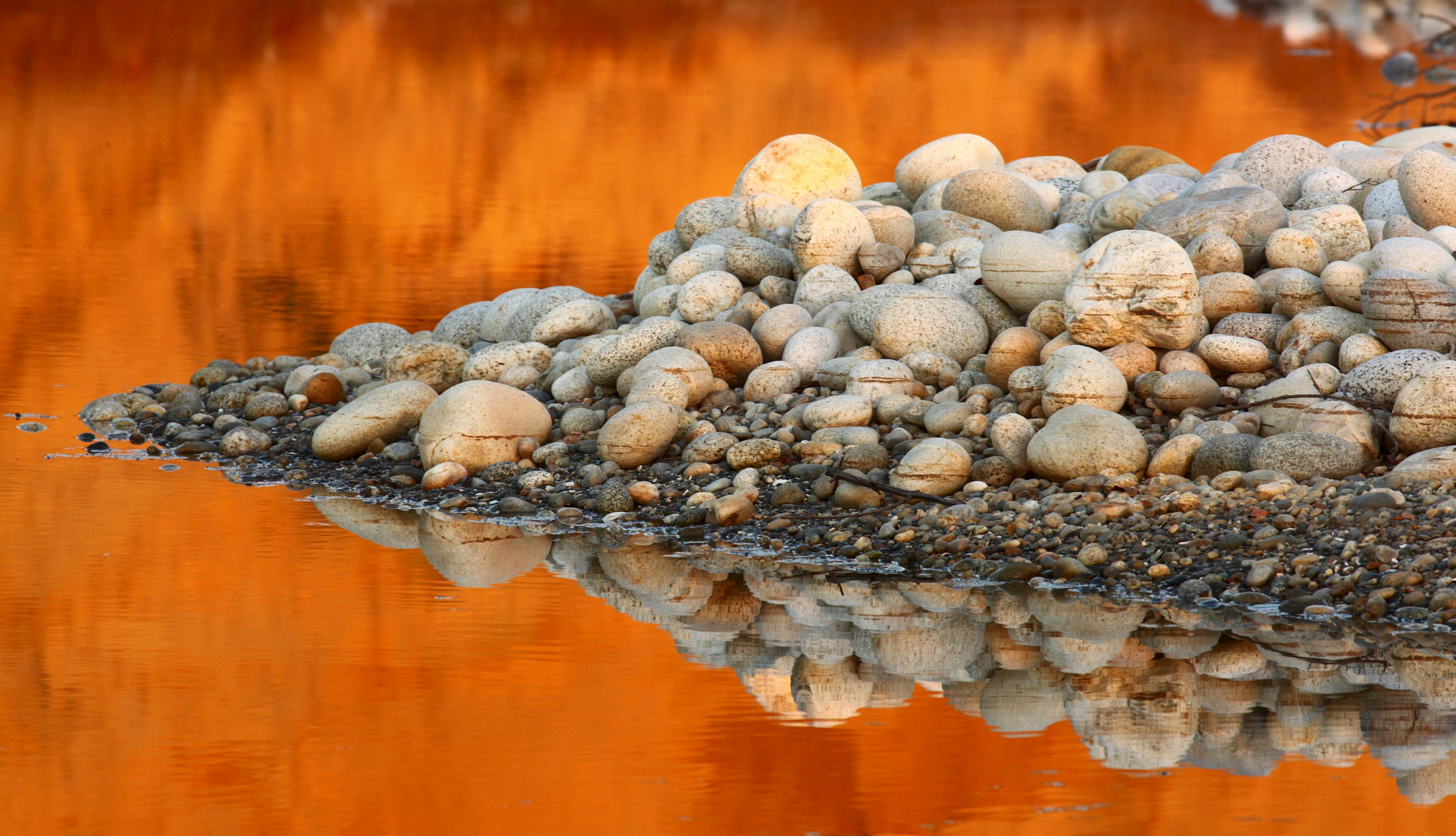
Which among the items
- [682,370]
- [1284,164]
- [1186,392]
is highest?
[1284,164]

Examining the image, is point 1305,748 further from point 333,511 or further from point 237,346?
point 237,346

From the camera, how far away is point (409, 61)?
3231cm

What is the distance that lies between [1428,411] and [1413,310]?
76cm

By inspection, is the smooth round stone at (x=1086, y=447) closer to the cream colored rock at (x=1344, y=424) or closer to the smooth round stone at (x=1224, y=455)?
the smooth round stone at (x=1224, y=455)

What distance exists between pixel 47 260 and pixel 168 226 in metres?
2.34

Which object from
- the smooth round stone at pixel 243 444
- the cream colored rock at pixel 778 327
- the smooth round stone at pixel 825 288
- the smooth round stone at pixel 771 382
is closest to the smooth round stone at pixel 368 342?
the smooth round stone at pixel 243 444

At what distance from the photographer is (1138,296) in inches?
321

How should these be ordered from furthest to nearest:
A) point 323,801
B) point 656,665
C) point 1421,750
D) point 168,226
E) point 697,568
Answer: point 168,226 < point 697,568 < point 656,665 < point 1421,750 < point 323,801

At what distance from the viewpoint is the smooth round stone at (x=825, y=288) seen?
9.52 meters

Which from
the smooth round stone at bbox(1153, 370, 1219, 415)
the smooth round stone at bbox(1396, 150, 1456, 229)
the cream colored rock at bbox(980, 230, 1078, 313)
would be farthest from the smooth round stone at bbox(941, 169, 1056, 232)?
the smooth round stone at bbox(1153, 370, 1219, 415)

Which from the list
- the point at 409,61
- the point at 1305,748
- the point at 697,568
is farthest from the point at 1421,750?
the point at 409,61

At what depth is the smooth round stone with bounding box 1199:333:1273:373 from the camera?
26.5ft

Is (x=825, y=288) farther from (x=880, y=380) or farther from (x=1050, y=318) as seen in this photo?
(x=1050, y=318)

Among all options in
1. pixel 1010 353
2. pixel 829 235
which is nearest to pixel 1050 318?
pixel 1010 353
